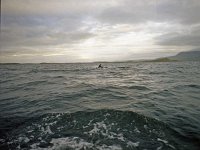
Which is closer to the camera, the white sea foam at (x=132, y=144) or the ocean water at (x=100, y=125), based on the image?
the white sea foam at (x=132, y=144)

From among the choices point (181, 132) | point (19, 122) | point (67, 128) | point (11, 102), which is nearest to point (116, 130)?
point (67, 128)

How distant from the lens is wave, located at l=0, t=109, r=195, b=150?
5914 mm

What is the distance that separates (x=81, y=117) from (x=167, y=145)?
3.82m

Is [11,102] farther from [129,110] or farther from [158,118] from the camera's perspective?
[158,118]

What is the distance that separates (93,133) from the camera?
22.4 ft

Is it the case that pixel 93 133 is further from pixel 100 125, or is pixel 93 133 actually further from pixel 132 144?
pixel 132 144

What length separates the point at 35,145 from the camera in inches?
234

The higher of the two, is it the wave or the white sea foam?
the wave

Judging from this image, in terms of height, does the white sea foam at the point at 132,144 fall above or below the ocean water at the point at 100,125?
below

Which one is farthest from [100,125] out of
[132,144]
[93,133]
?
[132,144]

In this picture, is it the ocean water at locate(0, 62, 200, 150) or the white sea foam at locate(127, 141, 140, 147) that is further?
the ocean water at locate(0, 62, 200, 150)

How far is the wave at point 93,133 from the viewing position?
19.4ft

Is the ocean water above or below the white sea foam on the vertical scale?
above

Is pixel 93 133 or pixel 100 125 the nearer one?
pixel 93 133
